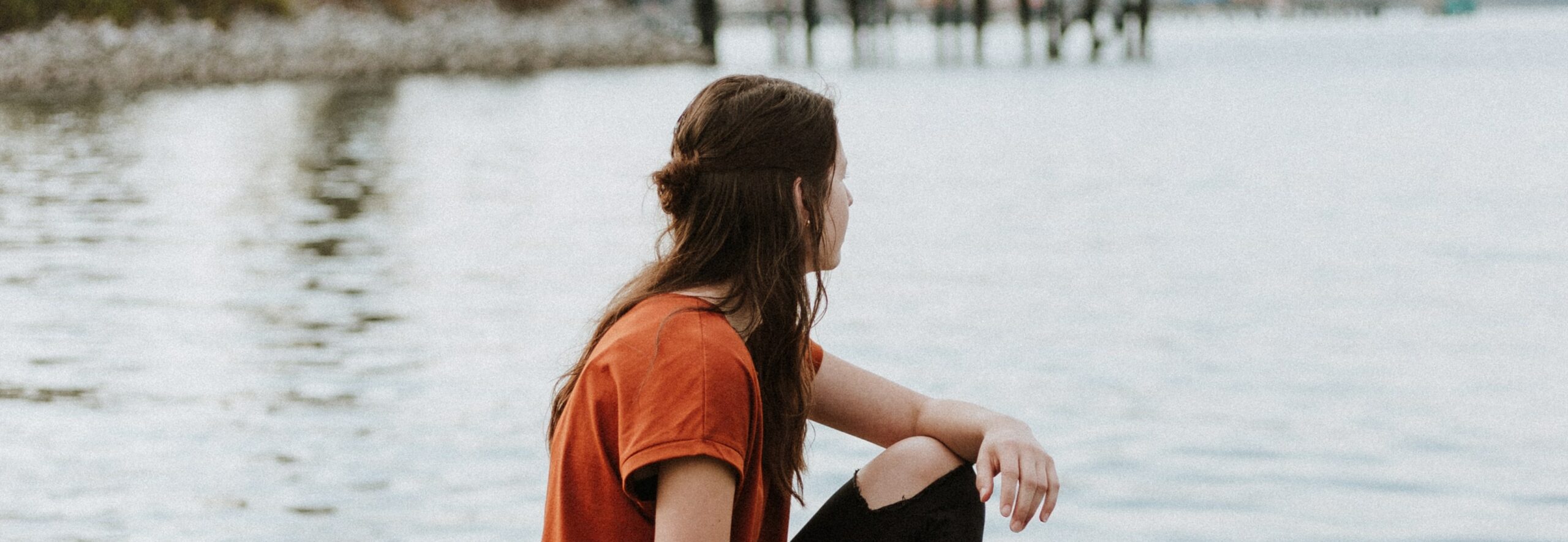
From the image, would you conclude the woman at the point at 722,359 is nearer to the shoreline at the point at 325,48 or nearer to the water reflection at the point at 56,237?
the water reflection at the point at 56,237

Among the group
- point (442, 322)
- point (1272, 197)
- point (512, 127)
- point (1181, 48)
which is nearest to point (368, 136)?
point (512, 127)

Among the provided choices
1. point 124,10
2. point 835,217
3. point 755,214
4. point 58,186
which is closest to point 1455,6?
point 124,10

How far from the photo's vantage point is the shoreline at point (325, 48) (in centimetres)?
3341

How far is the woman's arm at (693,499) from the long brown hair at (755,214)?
7.3 inches

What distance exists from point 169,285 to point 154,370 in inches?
98.7

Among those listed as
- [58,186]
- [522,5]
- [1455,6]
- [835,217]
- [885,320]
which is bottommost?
[1455,6]

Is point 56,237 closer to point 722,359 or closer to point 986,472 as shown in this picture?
point 986,472

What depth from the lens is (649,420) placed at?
6.56 ft

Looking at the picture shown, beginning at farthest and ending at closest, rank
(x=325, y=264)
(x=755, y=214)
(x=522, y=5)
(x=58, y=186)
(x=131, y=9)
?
(x=522, y=5) < (x=131, y=9) < (x=58, y=186) < (x=325, y=264) < (x=755, y=214)

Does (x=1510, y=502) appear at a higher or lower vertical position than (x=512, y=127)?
higher

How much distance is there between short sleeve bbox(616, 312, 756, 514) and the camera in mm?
1994

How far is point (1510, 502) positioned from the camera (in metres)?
5.09

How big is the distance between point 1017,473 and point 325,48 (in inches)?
1529

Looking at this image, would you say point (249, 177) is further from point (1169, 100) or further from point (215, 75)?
point (215, 75)
